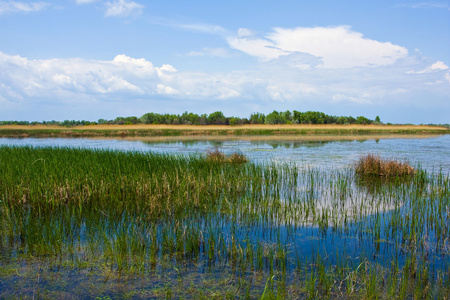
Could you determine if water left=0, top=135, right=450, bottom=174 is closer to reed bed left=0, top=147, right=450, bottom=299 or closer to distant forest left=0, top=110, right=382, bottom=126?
reed bed left=0, top=147, right=450, bottom=299

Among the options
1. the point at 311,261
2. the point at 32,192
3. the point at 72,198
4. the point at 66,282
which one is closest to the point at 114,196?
the point at 72,198

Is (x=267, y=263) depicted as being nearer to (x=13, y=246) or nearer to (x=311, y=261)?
(x=311, y=261)

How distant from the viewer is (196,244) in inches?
228

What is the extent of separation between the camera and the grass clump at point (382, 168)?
42.4 ft

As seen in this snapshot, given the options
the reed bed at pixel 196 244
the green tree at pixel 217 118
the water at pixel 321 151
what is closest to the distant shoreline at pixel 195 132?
the water at pixel 321 151

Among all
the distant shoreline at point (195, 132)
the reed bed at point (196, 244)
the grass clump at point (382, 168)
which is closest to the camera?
the reed bed at point (196, 244)

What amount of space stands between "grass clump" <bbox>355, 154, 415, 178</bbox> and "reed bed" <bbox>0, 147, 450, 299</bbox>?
9.46 ft

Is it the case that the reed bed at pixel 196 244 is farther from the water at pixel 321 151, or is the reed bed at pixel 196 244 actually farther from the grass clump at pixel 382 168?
the water at pixel 321 151

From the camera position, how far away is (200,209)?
27.5 ft

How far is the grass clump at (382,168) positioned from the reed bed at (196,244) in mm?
2884

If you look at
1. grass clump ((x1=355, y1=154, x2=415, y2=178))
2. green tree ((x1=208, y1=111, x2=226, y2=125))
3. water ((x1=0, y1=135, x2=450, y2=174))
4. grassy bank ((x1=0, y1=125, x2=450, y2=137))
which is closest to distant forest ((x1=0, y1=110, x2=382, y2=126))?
green tree ((x1=208, y1=111, x2=226, y2=125))

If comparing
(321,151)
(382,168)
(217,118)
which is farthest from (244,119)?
(382,168)

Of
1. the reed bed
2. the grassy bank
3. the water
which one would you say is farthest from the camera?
the grassy bank

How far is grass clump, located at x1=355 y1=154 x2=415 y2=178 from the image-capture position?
12.9 meters
